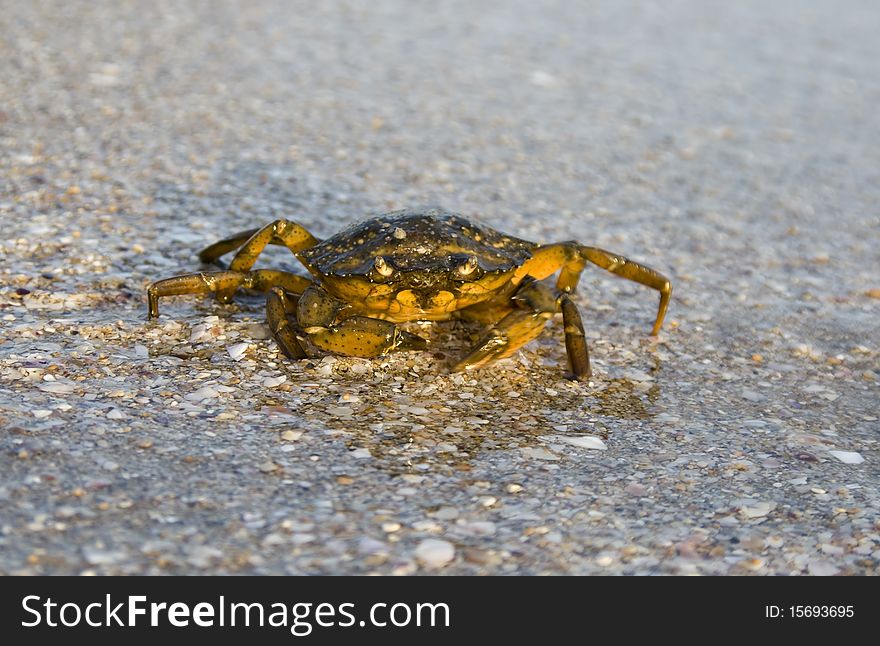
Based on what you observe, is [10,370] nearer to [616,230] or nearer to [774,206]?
[616,230]

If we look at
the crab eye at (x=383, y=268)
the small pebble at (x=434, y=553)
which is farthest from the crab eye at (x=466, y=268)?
the small pebble at (x=434, y=553)

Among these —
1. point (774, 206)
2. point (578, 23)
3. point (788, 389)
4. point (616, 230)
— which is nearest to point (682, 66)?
point (578, 23)

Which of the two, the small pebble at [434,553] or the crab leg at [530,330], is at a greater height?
the crab leg at [530,330]

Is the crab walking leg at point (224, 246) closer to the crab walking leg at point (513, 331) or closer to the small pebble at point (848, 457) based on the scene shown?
the crab walking leg at point (513, 331)

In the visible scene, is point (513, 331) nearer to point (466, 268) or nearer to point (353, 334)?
point (466, 268)

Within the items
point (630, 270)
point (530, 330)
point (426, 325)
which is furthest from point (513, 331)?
point (630, 270)

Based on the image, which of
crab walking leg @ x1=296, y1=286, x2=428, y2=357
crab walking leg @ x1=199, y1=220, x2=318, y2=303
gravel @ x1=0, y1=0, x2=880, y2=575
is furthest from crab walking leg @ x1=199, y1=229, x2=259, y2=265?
crab walking leg @ x1=296, y1=286, x2=428, y2=357
